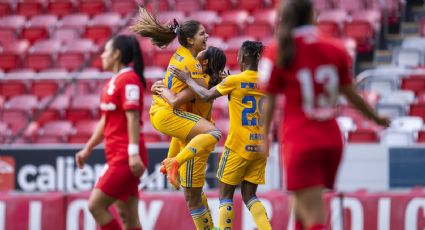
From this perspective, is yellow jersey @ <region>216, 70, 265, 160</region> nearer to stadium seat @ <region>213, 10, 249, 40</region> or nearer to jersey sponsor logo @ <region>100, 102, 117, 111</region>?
jersey sponsor logo @ <region>100, 102, 117, 111</region>

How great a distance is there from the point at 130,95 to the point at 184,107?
1.86 m

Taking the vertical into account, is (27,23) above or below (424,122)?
above

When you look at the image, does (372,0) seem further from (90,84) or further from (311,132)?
(311,132)

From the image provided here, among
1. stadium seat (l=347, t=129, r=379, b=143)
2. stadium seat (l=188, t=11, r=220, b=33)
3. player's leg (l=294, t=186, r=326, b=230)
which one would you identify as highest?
stadium seat (l=188, t=11, r=220, b=33)

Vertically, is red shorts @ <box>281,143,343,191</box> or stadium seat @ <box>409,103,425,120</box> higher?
stadium seat @ <box>409,103,425,120</box>

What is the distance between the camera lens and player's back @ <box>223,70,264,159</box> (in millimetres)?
9625

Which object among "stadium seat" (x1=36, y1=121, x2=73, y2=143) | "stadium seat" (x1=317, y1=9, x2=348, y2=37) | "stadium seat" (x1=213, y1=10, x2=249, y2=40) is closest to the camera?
"stadium seat" (x1=36, y1=121, x2=73, y2=143)

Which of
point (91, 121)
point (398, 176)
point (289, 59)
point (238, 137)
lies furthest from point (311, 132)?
point (91, 121)

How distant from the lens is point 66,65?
19.0 metres

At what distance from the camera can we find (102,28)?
1972cm

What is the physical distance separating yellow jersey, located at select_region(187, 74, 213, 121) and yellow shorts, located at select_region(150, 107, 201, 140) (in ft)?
0.60

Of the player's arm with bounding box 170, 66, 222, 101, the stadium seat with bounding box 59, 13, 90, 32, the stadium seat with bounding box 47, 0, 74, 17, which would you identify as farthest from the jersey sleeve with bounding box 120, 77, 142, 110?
the stadium seat with bounding box 47, 0, 74, 17

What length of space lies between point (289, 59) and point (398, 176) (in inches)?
277

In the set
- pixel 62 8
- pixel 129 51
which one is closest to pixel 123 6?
pixel 62 8
